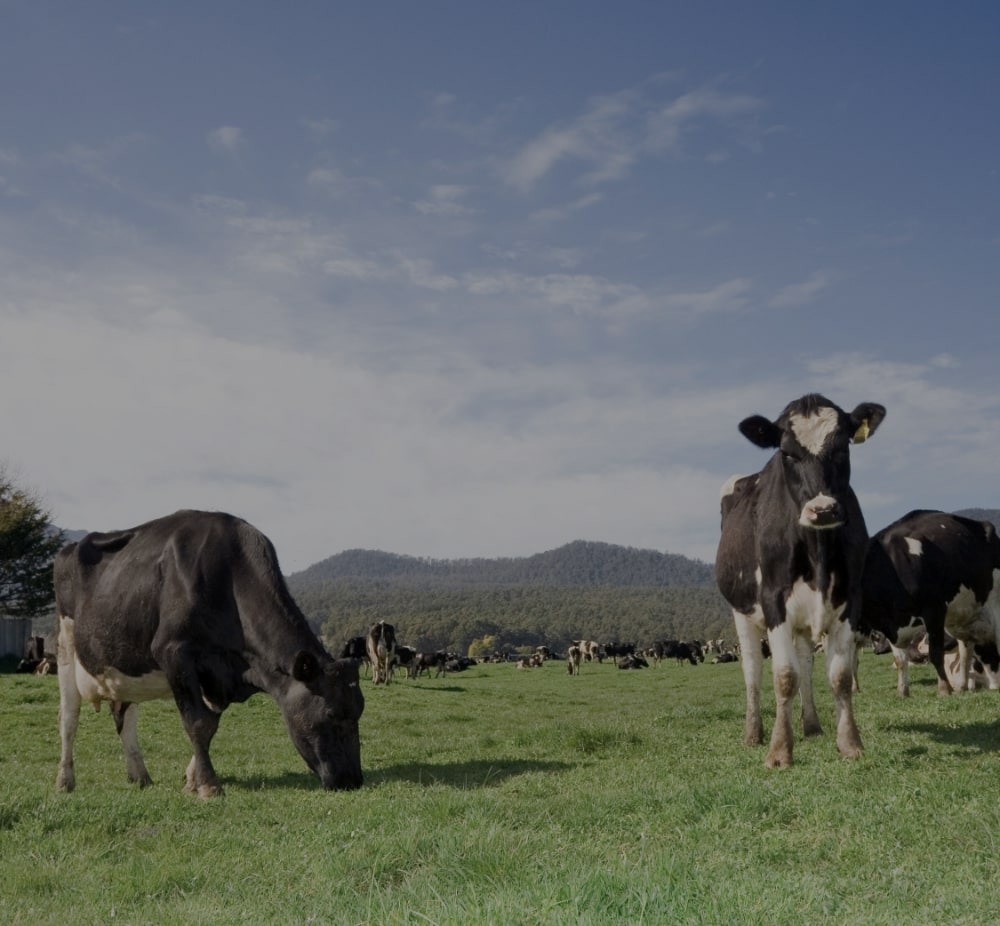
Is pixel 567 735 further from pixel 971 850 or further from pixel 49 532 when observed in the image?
pixel 49 532

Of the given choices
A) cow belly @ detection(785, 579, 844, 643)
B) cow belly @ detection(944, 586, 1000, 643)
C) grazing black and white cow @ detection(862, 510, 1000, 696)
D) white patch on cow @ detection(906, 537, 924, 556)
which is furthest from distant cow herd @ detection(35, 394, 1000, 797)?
cow belly @ detection(944, 586, 1000, 643)

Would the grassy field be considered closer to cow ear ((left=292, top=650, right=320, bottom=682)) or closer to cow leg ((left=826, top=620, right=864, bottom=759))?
cow leg ((left=826, top=620, right=864, bottom=759))

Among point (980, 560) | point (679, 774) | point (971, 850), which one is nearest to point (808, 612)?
point (679, 774)

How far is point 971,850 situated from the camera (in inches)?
211

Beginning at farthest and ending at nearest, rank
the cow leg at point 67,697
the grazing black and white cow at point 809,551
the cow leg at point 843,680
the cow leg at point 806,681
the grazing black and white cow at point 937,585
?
the grazing black and white cow at point 937,585
the cow leg at point 67,697
the cow leg at point 806,681
the grazing black and white cow at point 809,551
the cow leg at point 843,680

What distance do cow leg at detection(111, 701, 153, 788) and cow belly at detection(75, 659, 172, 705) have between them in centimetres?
→ 25

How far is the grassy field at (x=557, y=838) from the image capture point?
4.55m

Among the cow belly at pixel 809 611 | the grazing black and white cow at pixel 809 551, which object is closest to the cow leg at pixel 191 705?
the grazing black and white cow at pixel 809 551

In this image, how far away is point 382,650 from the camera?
1439 inches

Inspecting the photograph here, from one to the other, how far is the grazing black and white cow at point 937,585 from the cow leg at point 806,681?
5.09m

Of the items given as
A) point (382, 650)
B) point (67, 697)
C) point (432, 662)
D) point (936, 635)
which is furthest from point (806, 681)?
point (432, 662)

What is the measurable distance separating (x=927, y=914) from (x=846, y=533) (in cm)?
539

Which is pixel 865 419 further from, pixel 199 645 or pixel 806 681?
pixel 199 645

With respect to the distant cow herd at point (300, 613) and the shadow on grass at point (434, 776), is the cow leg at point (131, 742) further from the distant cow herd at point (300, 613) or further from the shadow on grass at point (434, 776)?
the shadow on grass at point (434, 776)
